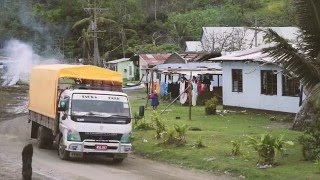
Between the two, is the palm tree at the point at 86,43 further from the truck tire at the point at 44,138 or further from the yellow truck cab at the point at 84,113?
the yellow truck cab at the point at 84,113

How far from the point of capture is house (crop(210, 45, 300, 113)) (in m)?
29.1

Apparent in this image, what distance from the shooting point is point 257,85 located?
3136 cm

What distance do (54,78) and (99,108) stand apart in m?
2.76

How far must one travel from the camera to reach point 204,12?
3637 inches

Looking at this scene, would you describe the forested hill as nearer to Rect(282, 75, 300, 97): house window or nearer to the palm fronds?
Rect(282, 75, 300, 97): house window

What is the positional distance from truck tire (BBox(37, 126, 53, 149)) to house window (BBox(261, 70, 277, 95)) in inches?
545

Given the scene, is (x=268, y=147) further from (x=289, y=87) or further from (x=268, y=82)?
(x=268, y=82)

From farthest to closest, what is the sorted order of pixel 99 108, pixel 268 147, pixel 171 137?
pixel 171 137
pixel 99 108
pixel 268 147

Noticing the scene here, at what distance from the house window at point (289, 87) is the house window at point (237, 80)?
12.1ft

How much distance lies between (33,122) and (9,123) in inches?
316

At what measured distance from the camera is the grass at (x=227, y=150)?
15.3 metres

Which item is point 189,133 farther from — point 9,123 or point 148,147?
point 9,123

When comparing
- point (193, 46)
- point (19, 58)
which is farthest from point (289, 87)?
point (19, 58)

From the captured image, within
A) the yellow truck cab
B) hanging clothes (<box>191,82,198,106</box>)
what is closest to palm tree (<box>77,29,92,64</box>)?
hanging clothes (<box>191,82,198,106</box>)
